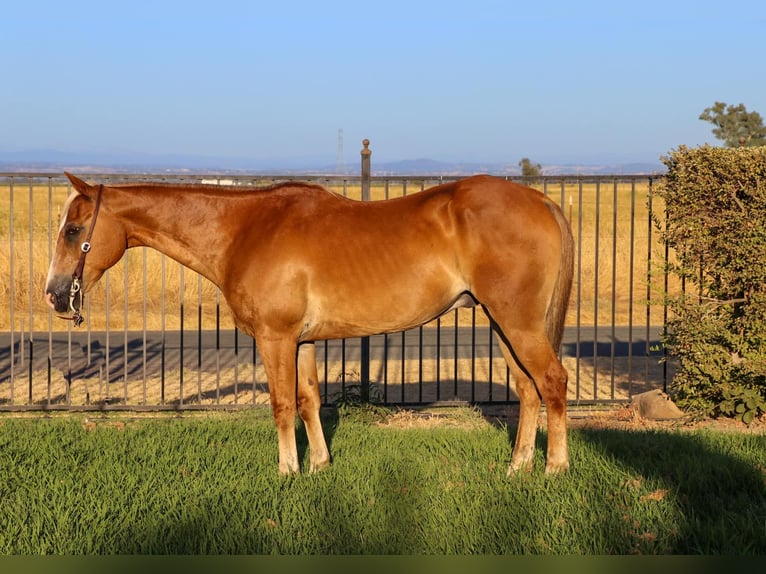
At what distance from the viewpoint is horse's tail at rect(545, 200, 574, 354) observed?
6441 mm

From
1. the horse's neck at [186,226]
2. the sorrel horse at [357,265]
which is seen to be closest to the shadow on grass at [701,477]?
the sorrel horse at [357,265]

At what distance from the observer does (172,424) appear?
26.7 ft

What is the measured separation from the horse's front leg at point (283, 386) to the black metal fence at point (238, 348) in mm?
1320

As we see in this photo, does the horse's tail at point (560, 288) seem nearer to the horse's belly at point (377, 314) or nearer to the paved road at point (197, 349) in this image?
the horse's belly at point (377, 314)

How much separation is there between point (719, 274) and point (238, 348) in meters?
8.01

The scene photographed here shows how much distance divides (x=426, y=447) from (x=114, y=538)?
9.25 ft

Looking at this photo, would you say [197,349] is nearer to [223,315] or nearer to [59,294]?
[223,315]

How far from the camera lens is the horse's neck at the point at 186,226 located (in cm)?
673

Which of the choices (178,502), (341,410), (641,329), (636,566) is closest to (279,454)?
(178,502)

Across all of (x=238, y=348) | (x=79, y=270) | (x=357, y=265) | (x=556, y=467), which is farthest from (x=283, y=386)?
(x=238, y=348)

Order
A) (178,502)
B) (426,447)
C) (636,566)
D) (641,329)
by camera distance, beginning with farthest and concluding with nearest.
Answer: (641,329) → (426,447) → (178,502) → (636,566)

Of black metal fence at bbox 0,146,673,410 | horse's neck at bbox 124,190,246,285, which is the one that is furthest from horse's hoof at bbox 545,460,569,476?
horse's neck at bbox 124,190,246,285

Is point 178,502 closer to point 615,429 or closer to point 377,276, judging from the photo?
A: point 377,276

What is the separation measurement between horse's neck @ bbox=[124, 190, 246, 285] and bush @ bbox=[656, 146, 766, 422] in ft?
13.7
